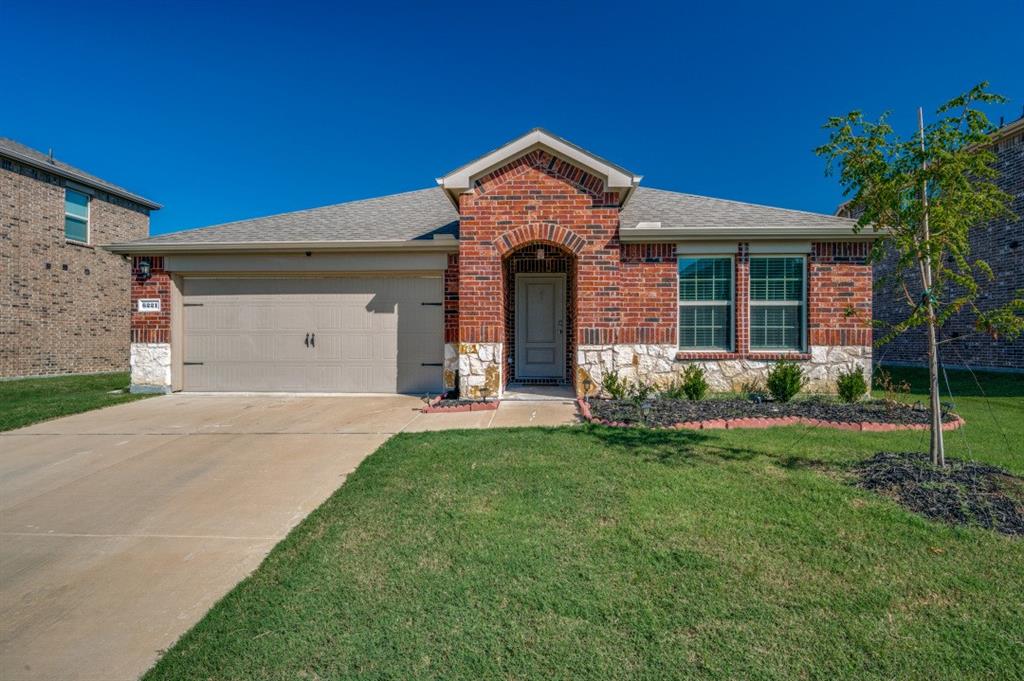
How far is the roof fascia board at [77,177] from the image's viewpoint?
13367 millimetres

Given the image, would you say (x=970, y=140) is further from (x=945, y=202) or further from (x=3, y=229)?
(x=3, y=229)

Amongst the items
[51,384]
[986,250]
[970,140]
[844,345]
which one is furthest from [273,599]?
[986,250]

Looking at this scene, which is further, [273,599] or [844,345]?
[844,345]

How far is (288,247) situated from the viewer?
9.13 meters

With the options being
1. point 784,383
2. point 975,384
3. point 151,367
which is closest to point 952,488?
point 784,383

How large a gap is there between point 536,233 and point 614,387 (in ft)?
9.65

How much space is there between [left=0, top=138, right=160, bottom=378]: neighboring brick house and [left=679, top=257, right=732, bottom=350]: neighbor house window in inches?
572

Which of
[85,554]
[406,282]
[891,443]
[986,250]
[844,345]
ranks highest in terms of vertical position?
[986,250]

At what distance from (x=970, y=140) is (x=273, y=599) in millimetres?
6086

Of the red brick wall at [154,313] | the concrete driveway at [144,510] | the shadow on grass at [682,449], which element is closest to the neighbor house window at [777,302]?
the shadow on grass at [682,449]

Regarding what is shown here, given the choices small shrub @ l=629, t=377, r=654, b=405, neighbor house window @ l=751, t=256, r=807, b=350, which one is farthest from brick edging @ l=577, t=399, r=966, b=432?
neighbor house window @ l=751, t=256, r=807, b=350

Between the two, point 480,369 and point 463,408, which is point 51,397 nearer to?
point 463,408

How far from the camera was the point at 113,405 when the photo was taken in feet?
27.5

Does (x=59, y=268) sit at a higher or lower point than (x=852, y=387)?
higher
